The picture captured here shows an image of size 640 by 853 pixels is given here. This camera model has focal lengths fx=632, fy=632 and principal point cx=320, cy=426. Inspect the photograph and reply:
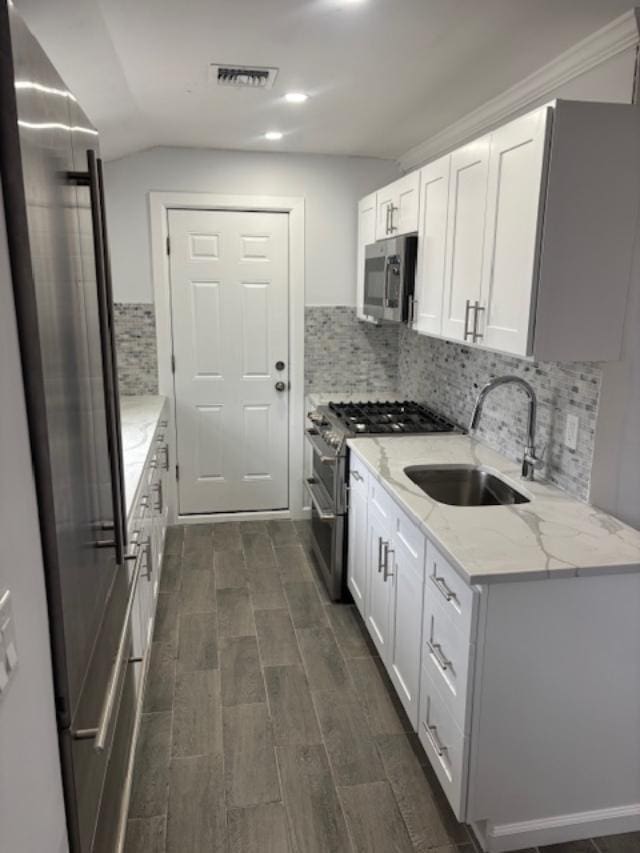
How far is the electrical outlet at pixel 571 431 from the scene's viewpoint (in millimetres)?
2229

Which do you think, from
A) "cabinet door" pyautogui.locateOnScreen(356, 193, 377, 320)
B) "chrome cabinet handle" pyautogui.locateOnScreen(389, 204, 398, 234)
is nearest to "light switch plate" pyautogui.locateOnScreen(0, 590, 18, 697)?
"chrome cabinet handle" pyautogui.locateOnScreen(389, 204, 398, 234)

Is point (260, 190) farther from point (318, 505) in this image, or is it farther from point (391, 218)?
point (318, 505)

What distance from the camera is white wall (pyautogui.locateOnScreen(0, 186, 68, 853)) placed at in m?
0.87

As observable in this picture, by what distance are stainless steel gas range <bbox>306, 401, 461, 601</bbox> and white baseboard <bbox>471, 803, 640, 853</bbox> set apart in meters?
1.53

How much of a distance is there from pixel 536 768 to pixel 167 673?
Result: 1.57m

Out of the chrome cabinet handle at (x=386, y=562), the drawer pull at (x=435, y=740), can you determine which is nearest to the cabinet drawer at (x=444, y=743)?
the drawer pull at (x=435, y=740)

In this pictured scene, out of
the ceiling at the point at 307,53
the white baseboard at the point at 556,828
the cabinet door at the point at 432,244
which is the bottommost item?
the white baseboard at the point at 556,828

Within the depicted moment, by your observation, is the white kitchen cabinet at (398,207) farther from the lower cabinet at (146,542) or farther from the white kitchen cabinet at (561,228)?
the lower cabinet at (146,542)

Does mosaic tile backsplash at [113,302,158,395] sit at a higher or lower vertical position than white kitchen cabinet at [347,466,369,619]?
higher

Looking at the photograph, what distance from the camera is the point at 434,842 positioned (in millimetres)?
1903

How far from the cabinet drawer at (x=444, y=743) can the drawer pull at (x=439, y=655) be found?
0.32 ft

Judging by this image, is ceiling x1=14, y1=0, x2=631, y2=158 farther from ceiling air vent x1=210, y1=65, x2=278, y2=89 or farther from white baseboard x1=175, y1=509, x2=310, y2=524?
white baseboard x1=175, y1=509, x2=310, y2=524

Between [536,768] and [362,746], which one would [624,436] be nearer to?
[536,768]

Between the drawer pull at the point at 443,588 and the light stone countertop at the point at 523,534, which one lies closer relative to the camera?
the light stone countertop at the point at 523,534
